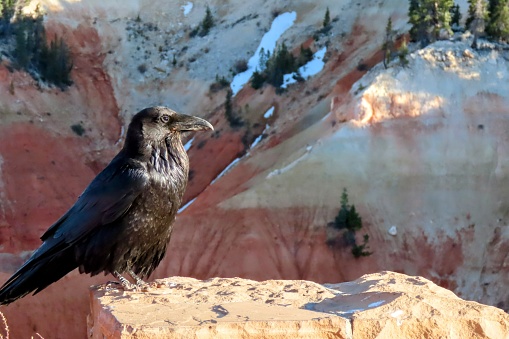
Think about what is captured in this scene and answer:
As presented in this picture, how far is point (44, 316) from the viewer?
18.2 meters

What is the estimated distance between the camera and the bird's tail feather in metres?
5.88

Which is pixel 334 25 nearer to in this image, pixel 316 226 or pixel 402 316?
pixel 316 226

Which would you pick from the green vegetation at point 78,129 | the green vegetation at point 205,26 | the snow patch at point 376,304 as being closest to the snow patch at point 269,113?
the green vegetation at point 78,129

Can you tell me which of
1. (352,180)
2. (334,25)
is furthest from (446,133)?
(334,25)

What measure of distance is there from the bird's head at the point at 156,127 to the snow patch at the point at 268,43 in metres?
31.7

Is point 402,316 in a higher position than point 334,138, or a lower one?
higher

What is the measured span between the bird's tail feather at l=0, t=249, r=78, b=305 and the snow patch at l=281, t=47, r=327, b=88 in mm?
28437

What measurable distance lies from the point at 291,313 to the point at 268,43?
37015 mm

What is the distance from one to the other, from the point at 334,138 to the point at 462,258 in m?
5.54

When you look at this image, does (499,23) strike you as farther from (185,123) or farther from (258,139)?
(185,123)

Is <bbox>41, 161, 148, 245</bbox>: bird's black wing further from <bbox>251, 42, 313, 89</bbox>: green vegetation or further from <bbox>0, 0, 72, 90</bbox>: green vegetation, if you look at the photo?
<bbox>0, 0, 72, 90</bbox>: green vegetation

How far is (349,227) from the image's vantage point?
22250mm

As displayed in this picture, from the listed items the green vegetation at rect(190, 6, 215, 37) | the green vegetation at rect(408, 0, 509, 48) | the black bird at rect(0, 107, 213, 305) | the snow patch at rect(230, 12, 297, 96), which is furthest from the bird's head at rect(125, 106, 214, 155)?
the green vegetation at rect(190, 6, 215, 37)

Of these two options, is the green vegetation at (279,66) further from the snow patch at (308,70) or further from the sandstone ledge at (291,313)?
the sandstone ledge at (291,313)
